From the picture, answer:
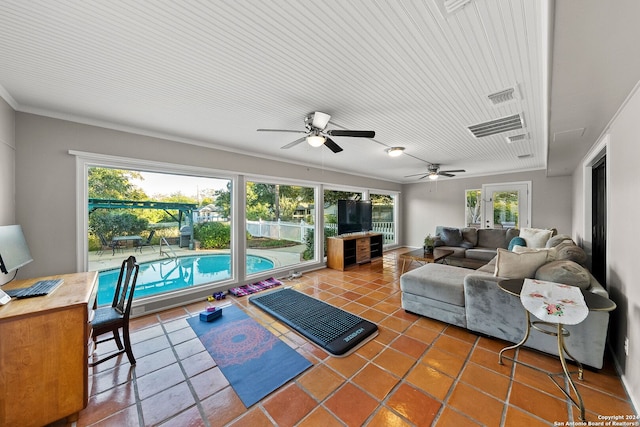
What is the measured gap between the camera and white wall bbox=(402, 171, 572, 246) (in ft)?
18.8

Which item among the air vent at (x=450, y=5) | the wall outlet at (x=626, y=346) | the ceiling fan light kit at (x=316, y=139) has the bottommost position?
the wall outlet at (x=626, y=346)

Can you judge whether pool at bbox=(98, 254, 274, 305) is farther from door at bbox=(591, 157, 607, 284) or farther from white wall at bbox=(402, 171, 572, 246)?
white wall at bbox=(402, 171, 572, 246)

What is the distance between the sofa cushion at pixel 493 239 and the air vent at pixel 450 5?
Result: 5.56 metres

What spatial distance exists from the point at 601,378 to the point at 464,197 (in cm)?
591

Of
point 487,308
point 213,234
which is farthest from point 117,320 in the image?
point 487,308

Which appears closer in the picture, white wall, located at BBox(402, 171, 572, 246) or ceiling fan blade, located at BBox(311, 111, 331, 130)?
ceiling fan blade, located at BBox(311, 111, 331, 130)

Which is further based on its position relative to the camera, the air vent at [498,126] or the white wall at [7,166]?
the air vent at [498,126]

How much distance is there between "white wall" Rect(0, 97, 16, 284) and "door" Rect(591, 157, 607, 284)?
645 cm

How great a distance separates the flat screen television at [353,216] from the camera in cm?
567

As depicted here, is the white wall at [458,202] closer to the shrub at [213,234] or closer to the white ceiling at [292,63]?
the white ceiling at [292,63]

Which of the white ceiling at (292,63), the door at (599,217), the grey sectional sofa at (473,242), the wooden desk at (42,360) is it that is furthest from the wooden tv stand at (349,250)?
the wooden desk at (42,360)

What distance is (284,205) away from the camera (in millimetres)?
5113

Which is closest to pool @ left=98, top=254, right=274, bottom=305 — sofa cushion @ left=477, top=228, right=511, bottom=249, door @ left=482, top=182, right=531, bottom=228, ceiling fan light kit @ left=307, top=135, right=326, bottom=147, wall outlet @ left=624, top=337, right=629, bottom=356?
ceiling fan light kit @ left=307, top=135, right=326, bottom=147

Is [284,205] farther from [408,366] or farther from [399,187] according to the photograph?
[399,187]
